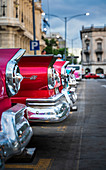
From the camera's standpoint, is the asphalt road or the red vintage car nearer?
the asphalt road

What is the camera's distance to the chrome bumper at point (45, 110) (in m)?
6.48

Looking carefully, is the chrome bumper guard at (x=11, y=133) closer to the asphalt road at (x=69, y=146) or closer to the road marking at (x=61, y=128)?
the asphalt road at (x=69, y=146)

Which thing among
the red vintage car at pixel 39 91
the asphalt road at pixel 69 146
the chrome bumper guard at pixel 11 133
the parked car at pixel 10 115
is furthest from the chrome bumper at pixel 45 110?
the chrome bumper guard at pixel 11 133

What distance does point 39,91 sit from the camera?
696cm

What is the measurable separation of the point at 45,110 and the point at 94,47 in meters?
90.8

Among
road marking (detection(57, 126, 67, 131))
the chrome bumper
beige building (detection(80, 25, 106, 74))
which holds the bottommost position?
road marking (detection(57, 126, 67, 131))

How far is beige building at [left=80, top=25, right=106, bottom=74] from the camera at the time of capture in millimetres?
95562

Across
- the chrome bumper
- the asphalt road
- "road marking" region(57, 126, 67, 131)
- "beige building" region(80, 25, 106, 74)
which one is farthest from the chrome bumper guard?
Result: "beige building" region(80, 25, 106, 74)

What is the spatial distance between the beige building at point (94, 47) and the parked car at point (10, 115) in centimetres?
9213

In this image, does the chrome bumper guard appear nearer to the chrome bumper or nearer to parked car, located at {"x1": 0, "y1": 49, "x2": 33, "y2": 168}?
parked car, located at {"x1": 0, "y1": 49, "x2": 33, "y2": 168}

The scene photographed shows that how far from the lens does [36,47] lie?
21.4m

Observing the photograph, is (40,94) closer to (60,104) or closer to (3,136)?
(60,104)

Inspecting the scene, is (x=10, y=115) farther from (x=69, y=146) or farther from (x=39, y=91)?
(x=39, y=91)

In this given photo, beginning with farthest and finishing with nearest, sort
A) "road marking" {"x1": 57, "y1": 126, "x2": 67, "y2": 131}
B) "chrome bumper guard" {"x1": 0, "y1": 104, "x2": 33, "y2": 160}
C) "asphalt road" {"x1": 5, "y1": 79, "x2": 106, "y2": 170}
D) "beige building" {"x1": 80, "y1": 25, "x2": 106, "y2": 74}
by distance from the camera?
1. "beige building" {"x1": 80, "y1": 25, "x2": 106, "y2": 74}
2. "road marking" {"x1": 57, "y1": 126, "x2": 67, "y2": 131}
3. "asphalt road" {"x1": 5, "y1": 79, "x2": 106, "y2": 170}
4. "chrome bumper guard" {"x1": 0, "y1": 104, "x2": 33, "y2": 160}
